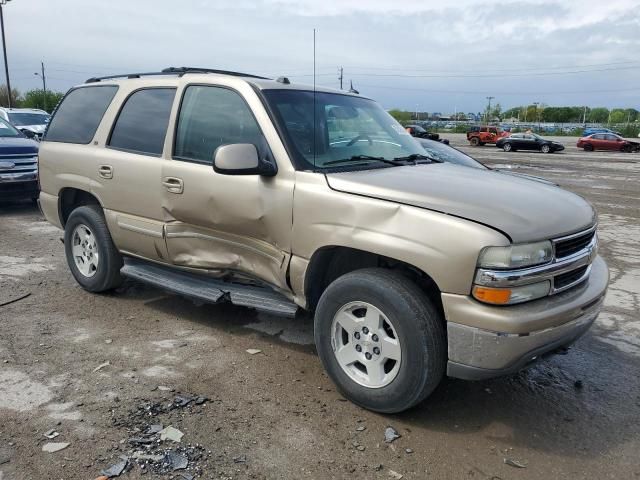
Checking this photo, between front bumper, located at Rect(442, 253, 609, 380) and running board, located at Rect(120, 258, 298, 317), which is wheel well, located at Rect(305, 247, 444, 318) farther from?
front bumper, located at Rect(442, 253, 609, 380)

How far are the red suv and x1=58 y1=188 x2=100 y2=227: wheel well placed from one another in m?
38.9

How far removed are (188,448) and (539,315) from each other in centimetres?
197

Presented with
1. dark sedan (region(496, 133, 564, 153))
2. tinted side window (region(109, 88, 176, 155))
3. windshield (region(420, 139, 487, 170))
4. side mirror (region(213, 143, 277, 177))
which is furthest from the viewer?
dark sedan (region(496, 133, 564, 153))

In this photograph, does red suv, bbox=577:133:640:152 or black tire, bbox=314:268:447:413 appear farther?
red suv, bbox=577:133:640:152

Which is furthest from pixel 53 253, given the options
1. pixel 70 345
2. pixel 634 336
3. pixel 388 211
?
pixel 634 336

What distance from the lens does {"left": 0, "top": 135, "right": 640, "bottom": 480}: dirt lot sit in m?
2.89

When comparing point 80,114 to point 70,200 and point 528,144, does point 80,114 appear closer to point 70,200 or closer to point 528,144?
point 70,200

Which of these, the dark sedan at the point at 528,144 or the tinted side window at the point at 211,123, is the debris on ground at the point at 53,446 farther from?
the dark sedan at the point at 528,144

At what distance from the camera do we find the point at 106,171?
15.9 ft

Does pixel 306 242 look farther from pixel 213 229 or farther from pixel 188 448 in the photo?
pixel 188 448

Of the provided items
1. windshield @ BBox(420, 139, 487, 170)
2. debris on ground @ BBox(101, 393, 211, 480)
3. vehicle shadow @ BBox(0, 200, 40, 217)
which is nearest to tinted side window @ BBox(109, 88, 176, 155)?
debris on ground @ BBox(101, 393, 211, 480)

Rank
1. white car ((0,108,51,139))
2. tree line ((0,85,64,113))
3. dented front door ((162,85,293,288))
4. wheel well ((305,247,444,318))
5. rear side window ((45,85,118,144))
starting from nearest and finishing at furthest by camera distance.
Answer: wheel well ((305,247,444,318)) < dented front door ((162,85,293,288)) < rear side window ((45,85,118,144)) < white car ((0,108,51,139)) < tree line ((0,85,64,113))

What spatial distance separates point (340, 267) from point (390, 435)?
1.11 m

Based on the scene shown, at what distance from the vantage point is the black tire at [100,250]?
5016 millimetres
